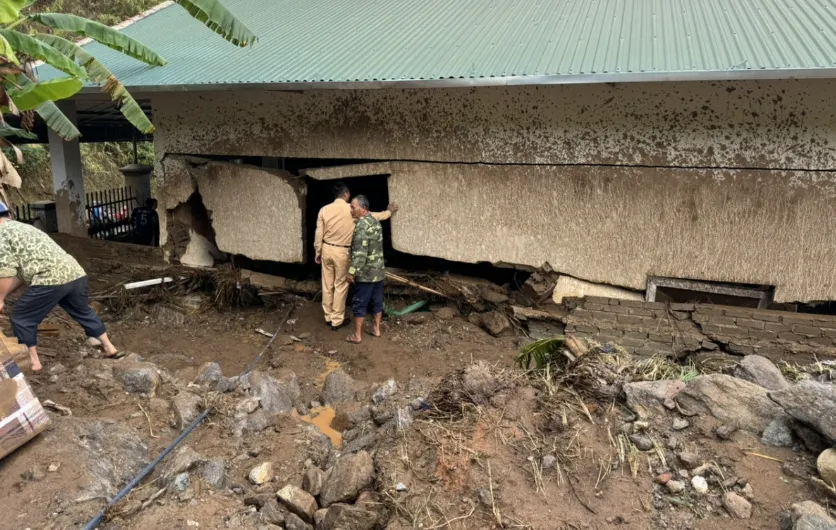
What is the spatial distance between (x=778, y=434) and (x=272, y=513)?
3.03 metres

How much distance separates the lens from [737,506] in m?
2.73

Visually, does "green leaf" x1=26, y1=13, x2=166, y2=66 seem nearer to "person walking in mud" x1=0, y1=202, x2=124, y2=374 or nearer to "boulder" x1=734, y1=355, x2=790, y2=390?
"person walking in mud" x1=0, y1=202, x2=124, y2=374

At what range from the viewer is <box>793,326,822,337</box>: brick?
16.6 ft

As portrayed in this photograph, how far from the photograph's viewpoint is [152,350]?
19.6 feet

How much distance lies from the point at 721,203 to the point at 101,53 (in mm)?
7820

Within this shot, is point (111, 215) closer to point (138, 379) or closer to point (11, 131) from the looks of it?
point (11, 131)

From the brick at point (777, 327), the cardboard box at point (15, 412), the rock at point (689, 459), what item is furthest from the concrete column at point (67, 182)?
the brick at point (777, 327)

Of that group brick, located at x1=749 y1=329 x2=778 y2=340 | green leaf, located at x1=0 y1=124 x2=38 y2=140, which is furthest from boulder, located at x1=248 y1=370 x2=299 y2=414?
brick, located at x1=749 y1=329 x2=778 y2=340

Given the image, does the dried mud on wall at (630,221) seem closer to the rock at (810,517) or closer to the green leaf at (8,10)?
the rock at (810,517)

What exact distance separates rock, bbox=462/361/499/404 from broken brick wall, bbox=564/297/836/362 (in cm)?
222

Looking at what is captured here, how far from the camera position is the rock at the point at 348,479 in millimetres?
3289

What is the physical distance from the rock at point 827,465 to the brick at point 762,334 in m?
2.75

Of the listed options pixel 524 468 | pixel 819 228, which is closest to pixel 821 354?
pixel 819 228

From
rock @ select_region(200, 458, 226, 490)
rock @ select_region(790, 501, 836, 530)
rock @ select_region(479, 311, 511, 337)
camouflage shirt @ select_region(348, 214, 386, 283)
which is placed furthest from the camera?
rock @ select_region(479, 311, 511, 337)
